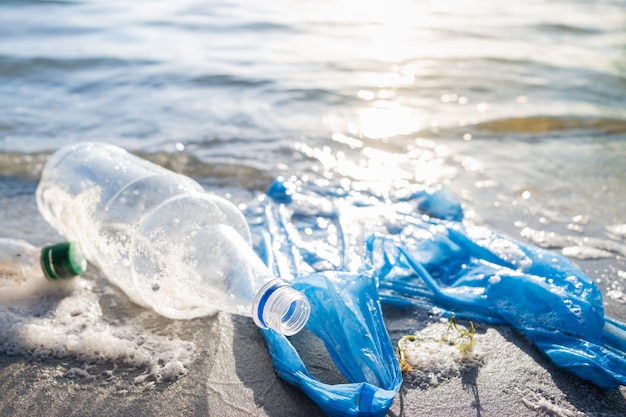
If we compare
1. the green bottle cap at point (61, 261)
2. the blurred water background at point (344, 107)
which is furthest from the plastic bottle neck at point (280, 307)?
the blurred water background at point (344, 107)

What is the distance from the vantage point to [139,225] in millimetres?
2025

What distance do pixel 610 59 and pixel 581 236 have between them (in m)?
5.10

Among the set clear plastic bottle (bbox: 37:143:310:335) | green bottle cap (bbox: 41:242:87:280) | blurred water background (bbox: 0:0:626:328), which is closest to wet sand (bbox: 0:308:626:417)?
clear plastic bottle (bbox: 37:143:310:335)

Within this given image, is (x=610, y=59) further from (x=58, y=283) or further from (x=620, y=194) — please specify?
(x=58, y=283)

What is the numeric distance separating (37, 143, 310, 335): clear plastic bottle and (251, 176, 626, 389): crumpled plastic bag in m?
0.29

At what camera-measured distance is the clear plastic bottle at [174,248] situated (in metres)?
1.72

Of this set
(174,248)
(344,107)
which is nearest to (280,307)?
(174,248)

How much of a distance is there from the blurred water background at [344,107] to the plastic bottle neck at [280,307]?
1.21 m

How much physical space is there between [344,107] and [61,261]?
3166 millimetres

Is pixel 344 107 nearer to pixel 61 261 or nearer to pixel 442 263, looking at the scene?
pixel 442 263

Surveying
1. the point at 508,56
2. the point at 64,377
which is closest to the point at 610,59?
the point at 508,56

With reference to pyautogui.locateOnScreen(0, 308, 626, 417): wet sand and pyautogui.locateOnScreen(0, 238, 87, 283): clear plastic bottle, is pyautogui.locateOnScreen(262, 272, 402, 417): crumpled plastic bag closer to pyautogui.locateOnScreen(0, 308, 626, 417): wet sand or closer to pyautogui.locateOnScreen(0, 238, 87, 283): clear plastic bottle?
pyautogui.locateOnScreen(0, 308, 626, 417): wet sand

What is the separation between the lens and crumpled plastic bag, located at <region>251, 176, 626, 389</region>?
1.80 m

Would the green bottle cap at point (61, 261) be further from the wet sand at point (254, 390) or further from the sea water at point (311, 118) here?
the wet sand at point (254, 390)
